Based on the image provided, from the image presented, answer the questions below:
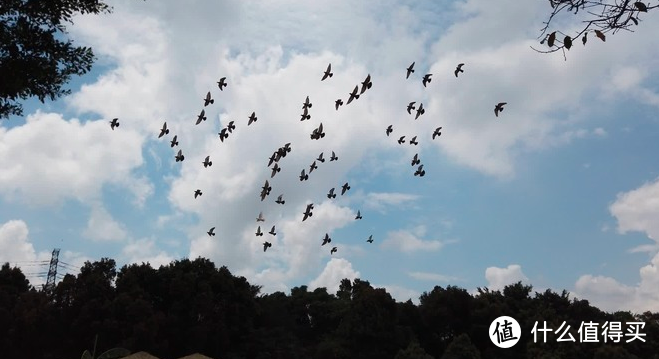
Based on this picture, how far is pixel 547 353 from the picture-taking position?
39.7 meters

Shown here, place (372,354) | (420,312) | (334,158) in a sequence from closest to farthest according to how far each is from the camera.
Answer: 1. (334,158)
2. (372,354)
3. (420,312)

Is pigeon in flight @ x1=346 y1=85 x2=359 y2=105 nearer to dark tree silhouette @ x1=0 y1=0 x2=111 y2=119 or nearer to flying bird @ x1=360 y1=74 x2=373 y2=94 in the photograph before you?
flying bird @ x1=360 y1=74 x2=373 y2=94

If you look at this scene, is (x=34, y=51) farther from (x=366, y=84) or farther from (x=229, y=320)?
(x=229, y=320)

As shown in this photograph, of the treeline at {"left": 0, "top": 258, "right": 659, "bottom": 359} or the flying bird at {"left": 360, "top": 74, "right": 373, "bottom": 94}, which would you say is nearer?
the flying bird at {"left": 360, "top": 74, "right": 373, "bottom": 94}

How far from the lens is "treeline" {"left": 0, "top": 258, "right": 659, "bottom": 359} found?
41844 millimetres

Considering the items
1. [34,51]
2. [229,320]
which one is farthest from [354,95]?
[229,320]

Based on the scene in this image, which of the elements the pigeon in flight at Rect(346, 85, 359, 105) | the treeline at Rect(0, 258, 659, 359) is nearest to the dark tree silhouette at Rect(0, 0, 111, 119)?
the pigeon in flight at Rect(346, 85, 359, 105)

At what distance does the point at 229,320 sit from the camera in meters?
47.6

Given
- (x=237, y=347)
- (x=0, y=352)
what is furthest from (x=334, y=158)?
(x=0, y=352)

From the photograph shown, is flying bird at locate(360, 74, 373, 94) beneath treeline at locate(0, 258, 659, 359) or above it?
above

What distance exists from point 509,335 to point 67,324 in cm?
3339

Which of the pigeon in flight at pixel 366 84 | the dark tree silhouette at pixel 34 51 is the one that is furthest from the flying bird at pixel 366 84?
the dark tree silhouette at pixel 34 51

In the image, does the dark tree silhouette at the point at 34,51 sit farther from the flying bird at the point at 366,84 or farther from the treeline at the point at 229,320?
the treeline at the point at 229,320

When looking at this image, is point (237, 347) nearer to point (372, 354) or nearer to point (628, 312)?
point (372, 354)
